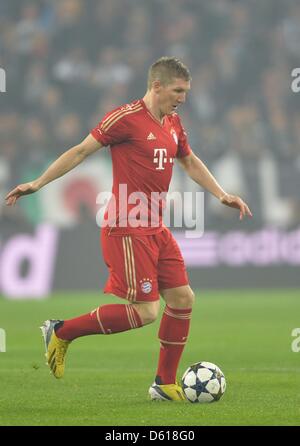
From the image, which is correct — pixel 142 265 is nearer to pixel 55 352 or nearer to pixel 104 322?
pixel 104 322

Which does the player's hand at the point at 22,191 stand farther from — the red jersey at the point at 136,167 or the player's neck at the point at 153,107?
the player's neck at the point at 153,107

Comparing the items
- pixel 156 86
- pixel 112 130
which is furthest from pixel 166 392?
pixel 156 86

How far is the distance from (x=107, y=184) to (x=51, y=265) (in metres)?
1.61

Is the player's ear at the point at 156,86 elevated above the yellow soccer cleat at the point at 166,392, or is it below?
above

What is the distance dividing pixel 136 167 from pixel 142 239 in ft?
1.49

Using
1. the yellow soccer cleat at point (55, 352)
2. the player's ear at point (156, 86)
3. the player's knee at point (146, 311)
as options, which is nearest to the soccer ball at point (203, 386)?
the player's knee at point (146, 311)

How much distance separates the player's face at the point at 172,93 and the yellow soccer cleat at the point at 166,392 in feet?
5.66

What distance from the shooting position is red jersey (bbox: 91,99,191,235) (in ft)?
23.1

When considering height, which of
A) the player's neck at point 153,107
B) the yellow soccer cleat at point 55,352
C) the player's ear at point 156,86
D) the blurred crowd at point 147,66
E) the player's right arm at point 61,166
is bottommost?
the yellow soccer cleat at point 55,352

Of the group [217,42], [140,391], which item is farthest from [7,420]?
[217,42]

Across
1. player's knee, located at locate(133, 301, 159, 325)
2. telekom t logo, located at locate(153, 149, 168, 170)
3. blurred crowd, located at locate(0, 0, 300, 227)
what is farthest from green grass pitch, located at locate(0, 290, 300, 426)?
blurred crowd, located at locate(0, 0, 300, 227)

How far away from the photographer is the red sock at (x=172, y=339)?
7.19m

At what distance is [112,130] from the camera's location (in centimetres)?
700

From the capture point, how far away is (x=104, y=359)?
961 cm
